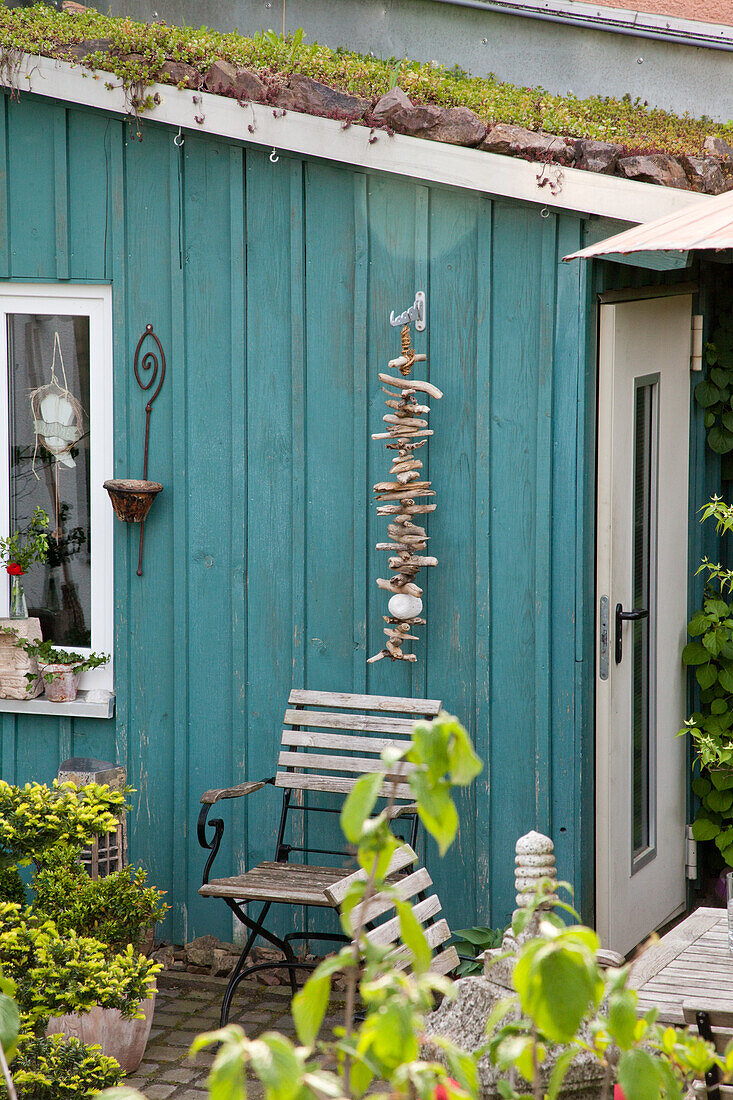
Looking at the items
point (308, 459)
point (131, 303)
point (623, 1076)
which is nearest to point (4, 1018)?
point (623, 1076)

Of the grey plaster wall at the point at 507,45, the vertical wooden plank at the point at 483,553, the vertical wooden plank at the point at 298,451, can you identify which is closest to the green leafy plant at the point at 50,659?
the vertical wooden plank at the point at 298,451

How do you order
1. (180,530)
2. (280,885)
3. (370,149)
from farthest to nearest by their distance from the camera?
(180,530) → (370,149) → (280,885)

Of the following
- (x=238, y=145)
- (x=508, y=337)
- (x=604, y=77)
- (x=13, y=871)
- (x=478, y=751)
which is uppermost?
(x=604, y=77)

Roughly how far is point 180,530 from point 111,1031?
1.93 m

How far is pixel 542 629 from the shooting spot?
176 inches

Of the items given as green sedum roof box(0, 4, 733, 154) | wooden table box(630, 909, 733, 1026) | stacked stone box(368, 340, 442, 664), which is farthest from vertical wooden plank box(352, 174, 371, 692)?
wooden table box(630, 909, 733, 1026)

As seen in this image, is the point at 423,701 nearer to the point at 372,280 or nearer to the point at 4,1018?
the point at 372,280

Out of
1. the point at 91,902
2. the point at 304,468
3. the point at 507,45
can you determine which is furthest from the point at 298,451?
the point at 507,45

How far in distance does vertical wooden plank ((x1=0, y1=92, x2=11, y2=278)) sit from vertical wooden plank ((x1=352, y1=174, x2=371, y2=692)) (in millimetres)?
1466

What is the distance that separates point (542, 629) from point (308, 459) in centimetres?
113

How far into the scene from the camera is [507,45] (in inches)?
264

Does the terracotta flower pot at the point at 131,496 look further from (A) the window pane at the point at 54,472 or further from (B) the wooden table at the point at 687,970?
(B) the wooden table at the point at 687,970

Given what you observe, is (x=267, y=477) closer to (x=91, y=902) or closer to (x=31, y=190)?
(x=31, y=190)

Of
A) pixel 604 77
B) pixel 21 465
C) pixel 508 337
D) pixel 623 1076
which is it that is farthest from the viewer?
pixel 604 77
